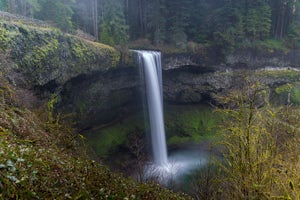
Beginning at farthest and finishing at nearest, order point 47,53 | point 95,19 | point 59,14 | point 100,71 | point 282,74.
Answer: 1. point 95,19
2. point 282,74
3. point 59,14
4. point 100,71
5. point 47,53

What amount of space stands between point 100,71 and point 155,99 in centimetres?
763

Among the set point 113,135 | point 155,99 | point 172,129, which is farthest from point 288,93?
point 113,135

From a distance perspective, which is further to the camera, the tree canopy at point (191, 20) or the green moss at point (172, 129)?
the tree canopy at point (191, 20)

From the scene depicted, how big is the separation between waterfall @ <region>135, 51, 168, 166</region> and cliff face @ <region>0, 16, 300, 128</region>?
1.42 meters

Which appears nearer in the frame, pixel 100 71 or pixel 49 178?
pixel 49 178

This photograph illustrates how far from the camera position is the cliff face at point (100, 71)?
14.5 m

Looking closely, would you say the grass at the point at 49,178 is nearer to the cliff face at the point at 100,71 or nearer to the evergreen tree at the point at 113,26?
the cliff face at the point at 100,71

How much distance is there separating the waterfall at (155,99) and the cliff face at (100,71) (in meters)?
1.42

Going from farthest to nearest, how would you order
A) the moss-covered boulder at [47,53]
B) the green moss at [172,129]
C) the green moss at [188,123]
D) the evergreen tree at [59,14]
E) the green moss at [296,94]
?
1. the green moss at [188,123]
2. the green moss at [296,94]
3. the green moss at [172,129]
4. the evergreen tree at [59,14]
5. the moss-covered boulder at [47,53]

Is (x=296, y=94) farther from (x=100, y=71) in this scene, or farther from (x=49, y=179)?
(x=49, y=179)

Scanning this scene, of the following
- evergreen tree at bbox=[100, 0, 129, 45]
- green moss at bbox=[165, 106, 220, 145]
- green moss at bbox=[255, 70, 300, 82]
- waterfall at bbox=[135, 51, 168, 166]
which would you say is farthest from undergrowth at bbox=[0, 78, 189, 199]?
green moss at bbox=[255, 70, 300, 82]

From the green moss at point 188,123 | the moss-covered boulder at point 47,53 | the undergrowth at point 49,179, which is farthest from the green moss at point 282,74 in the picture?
the undergrowth at point 49,179

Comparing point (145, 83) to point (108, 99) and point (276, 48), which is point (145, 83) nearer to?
point (108, 99)

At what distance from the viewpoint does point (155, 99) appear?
27.5 m
